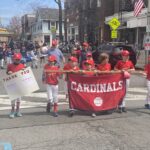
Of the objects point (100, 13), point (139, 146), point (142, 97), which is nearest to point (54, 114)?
point (139, 146)

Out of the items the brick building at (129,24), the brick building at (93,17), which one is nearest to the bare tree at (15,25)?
the brick building at (93,17)

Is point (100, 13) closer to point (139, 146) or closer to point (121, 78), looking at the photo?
point (121, 78)

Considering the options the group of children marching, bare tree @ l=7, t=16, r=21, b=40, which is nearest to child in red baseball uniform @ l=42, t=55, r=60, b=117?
the group of children marching

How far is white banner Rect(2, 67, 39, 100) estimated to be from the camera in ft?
29.8

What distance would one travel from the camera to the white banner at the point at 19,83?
29.8ft

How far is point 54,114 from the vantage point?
9.41 meters

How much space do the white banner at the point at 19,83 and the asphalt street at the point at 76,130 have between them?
0.60 meters

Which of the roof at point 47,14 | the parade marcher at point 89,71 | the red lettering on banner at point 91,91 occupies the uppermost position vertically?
the roof at point 47,14

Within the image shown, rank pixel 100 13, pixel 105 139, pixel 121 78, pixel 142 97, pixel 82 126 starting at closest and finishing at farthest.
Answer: pixel 105 139, pixel 82 126, pixel 121 78, pixel 142 97, pixel 100 13

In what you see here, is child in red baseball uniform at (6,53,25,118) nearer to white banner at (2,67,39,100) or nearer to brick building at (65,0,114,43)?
white banner at (2,67,39,100)

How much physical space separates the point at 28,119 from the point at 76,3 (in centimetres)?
4028

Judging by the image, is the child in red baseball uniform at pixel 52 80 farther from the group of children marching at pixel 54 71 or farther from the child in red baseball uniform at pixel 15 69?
the child in red baseball uniform at pixel 15 69

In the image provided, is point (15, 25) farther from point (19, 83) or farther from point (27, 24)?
point (19, 83)

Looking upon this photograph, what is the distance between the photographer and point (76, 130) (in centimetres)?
795
